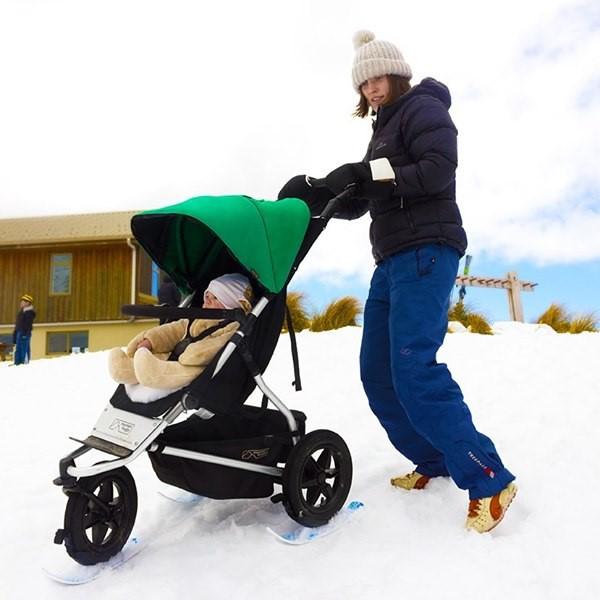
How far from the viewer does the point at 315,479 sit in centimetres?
267

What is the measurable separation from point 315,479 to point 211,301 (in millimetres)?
932

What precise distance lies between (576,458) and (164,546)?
7.51 ft

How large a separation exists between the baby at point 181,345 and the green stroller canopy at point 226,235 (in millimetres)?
227

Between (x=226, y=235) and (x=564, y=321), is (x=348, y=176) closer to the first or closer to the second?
(x=226, y=235)

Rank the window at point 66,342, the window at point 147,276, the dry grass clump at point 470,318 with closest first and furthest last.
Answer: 1. the dry grass clump at point 470,318
2. the window at point 66,342
3. the window at point 147,276

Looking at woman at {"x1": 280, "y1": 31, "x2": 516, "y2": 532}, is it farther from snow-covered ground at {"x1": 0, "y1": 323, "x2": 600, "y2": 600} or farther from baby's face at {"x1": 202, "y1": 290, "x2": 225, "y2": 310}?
baby's face at {"x1": 202, "y1": 290, "x2": 225, "y2": 310}

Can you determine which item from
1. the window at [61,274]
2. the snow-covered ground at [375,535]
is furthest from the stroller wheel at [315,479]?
the window at [61,274]

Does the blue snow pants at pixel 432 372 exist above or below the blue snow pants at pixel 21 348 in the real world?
above

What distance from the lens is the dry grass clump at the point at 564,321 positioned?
37.4ft

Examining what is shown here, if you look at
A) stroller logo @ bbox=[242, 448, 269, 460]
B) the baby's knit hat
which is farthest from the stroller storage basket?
the baby's knit hat

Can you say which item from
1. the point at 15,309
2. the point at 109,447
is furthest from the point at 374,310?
the point at 15,309

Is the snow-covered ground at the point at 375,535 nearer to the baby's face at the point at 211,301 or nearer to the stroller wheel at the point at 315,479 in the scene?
the stroller wheel at the point at 315,479

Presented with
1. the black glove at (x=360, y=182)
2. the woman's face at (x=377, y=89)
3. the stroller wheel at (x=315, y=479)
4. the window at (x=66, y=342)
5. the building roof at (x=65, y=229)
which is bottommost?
the window at (x=66, y=342)

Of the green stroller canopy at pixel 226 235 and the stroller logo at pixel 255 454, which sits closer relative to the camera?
the green stroller canopy at pixel 226 235
